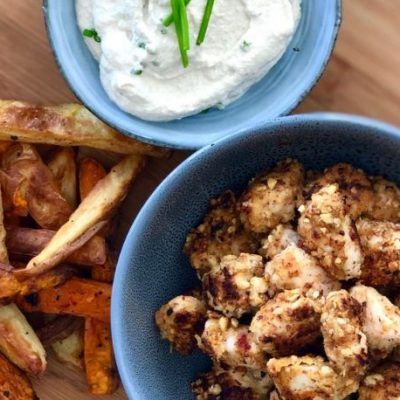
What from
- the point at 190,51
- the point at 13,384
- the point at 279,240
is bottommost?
the point at 13,384

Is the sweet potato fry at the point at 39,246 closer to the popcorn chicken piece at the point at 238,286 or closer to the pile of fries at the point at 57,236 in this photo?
the pile of fries at the point at 57,236

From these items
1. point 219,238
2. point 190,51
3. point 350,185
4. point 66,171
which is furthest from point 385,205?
point 66,171

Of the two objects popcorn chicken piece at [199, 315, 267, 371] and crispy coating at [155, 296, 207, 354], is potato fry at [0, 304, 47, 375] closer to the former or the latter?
crispy coating at [155, 296, 207, 354]

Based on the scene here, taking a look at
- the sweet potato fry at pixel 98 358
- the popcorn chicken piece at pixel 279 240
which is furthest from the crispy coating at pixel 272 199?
the sweet potato fry at pixel 98 358

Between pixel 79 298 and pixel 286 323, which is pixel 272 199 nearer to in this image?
pixel 286 323

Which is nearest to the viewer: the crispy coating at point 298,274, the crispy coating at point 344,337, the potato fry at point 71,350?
the crispy coating at point 344,337

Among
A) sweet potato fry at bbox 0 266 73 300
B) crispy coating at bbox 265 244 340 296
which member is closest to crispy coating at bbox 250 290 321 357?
crispy coating at bbox 265 244 340 296
